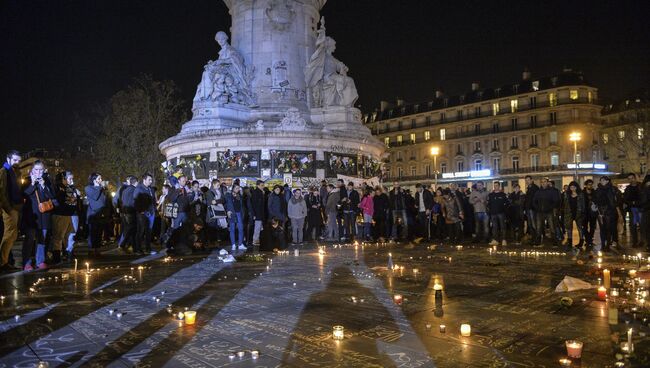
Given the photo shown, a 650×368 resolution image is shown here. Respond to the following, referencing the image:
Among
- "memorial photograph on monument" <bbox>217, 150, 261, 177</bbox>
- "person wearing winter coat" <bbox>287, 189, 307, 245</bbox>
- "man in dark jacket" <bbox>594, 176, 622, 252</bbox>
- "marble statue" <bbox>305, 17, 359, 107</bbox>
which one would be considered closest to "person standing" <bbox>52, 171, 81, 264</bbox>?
"person wearing winter coat" <bbox>287, 189, 307, 245</bbox>

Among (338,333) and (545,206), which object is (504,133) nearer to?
(545,206)

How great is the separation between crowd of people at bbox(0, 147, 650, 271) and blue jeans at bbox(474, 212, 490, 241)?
0.10 feet

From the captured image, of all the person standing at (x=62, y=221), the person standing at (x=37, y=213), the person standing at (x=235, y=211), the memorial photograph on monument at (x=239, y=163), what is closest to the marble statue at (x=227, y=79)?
the memorial photograph on monument at (x=239, y=163)

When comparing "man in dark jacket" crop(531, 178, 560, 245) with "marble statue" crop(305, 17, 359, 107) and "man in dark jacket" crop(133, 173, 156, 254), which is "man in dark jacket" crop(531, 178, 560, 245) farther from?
"marble statue" crop(305, 17, 359, 107)

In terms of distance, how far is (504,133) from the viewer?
250 ft

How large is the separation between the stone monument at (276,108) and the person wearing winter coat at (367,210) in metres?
4.57

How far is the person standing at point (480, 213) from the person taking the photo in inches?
654

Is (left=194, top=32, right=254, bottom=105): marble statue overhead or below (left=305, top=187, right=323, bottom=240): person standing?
overhead

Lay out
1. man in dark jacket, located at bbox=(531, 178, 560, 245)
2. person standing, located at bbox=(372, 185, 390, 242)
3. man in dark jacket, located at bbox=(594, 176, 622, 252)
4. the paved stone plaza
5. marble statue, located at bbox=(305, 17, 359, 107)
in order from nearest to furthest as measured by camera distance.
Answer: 1. the paved stone plaza
2. man in dark jacket, located at bbox=(594, 176, 622, 252)
3. man in dark jacket, located at bbox=(531, 178, 560, 245)
4. person standing, located at bbox=(372, 185, 390, 242)
5. marble statue, located at bbox=(305, 17, 359, 107)

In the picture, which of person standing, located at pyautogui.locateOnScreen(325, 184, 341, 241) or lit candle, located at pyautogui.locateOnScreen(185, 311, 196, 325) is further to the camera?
person standing, located at pyautogui.locateOnScreen(325, 184, 341, 241)

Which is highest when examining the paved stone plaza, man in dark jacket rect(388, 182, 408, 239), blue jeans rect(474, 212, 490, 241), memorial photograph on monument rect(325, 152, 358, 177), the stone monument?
the stone monument

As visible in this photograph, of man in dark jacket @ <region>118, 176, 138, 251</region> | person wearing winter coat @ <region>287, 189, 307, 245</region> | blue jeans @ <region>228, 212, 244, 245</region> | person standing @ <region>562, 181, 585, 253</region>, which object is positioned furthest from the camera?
person wearing winter coat @ <region>287, 189, 307, 245</region>

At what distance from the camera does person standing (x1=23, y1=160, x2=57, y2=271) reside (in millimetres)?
10844

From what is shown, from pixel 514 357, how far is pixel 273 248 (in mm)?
10287
